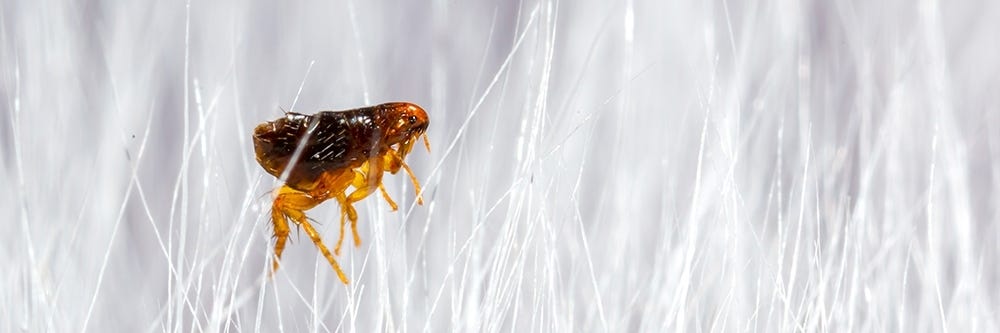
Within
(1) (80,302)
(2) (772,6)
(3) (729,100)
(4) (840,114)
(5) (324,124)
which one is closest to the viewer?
(5) (324,124)

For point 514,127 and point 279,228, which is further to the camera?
point 514,127

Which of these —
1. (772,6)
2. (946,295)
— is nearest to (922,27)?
(772,6)

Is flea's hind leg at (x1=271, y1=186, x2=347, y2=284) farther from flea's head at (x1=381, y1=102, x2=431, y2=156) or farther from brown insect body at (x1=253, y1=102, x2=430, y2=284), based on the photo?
flea's head at (x1=381, y1=102, x2=431, y2=156)

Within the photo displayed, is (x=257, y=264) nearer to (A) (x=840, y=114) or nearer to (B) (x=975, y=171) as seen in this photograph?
(A) (x=840, y=114)

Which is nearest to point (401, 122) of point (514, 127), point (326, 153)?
point (326, 153)

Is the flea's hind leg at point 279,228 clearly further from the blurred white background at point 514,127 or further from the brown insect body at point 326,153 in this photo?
the blurred white background at point 514,127

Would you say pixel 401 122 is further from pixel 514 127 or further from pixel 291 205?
pixel 514 127

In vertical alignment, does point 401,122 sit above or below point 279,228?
above
